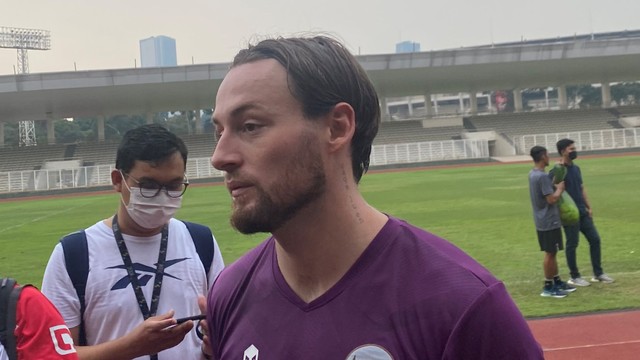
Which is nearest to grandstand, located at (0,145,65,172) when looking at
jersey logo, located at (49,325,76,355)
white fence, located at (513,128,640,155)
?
white fence, located at (513,128,640,155)

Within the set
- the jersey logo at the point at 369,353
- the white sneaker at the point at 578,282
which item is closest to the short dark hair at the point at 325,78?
the jersey logo at the point at 369,353

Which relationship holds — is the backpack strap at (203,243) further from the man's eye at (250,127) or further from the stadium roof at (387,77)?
the stadium roof at (387,77)

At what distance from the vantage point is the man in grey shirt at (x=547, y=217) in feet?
28.0

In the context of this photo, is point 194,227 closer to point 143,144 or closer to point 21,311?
point 143,144

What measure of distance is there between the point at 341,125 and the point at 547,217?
7.48 metres

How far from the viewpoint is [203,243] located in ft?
10.6

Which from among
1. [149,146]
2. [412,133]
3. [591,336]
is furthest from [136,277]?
[412,133]

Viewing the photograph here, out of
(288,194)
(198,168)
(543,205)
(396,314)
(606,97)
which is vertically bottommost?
(543,205)

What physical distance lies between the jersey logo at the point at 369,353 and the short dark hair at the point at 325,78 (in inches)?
18.9

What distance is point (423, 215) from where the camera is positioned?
1783cm

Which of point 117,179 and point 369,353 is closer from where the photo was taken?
point 369,353

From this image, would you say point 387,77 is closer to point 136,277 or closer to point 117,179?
point 117,179

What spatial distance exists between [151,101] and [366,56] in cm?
1741

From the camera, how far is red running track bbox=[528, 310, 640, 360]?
649cm
